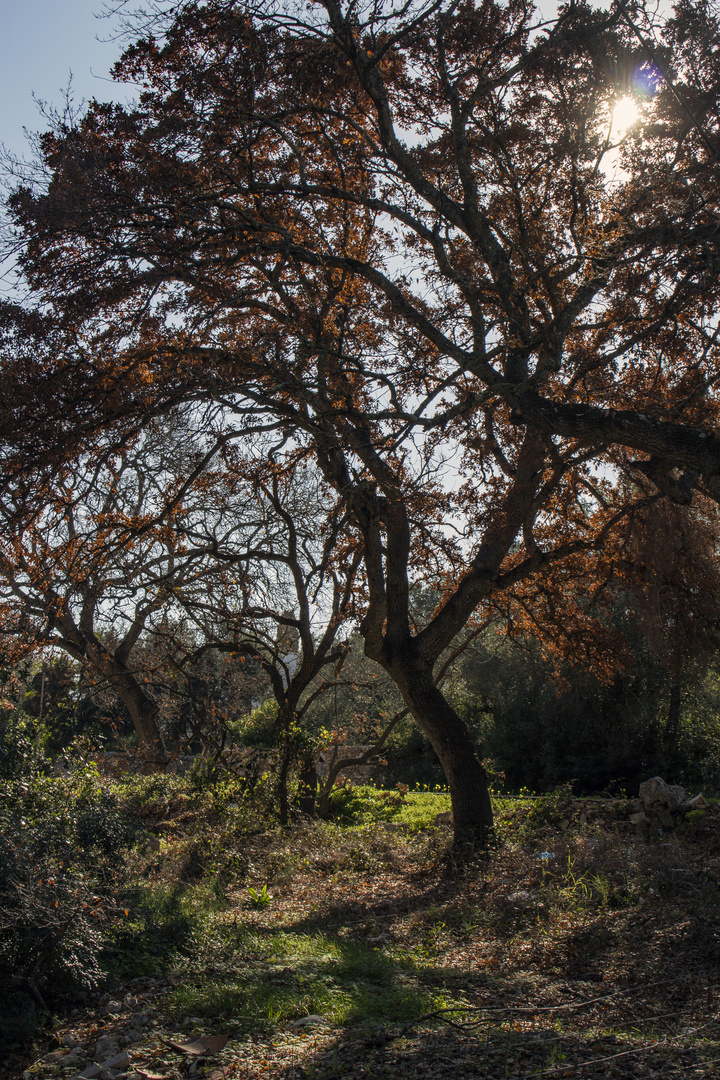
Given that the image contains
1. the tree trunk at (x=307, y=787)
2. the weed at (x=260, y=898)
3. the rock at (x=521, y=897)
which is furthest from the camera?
the tree trunk at (x=307, y=787)

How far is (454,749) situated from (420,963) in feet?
13.5

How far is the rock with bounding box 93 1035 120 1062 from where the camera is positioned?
3318mm

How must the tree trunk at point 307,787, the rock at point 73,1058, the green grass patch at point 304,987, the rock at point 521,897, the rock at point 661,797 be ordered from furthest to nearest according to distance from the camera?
the tree trunk at point 307,787 < the rock at point 661,797 < the rock at point 521,897 < the green grass patch at point 304,987 < the rock at point 73,1058

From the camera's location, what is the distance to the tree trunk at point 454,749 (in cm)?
888

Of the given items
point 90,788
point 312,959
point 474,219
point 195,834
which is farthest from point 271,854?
point 474,219

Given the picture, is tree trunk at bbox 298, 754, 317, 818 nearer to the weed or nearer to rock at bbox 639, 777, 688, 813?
the weed

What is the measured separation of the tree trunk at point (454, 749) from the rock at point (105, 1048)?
581 cm

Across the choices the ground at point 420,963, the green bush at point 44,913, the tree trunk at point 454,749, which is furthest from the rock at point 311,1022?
the tree trunk at point 454,749

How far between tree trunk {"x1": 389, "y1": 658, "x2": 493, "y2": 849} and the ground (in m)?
0.42

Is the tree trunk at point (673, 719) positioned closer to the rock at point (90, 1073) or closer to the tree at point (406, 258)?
the tree at point (406, 258)

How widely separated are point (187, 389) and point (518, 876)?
5.83 metres

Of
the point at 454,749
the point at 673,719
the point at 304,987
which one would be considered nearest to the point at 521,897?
the point at 454,749

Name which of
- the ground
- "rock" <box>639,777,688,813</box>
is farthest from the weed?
"rock" <box>639,777,688,813</box>

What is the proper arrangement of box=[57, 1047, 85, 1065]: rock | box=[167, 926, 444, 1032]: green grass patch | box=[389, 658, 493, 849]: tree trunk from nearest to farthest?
box=[57, 1047, 85, 1065]: rock → box=[167, 926, 444, 1032]: green grass patch → box=[389, 658, 493, 849]: tree trunk
